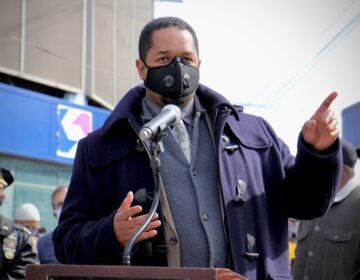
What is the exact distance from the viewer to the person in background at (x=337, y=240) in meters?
5.30

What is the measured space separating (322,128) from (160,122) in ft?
2.29

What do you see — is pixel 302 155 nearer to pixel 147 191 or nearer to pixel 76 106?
pixel 147 191

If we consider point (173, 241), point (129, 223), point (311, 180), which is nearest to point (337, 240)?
point (311, 180)

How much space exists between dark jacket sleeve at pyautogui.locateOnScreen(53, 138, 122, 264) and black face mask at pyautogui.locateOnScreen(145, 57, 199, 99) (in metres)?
0.45

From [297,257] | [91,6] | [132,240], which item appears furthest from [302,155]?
[91,6]

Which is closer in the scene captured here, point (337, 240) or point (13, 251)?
point (337, 240)

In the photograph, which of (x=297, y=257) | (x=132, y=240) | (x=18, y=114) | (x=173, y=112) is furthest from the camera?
(x=18, y=114)

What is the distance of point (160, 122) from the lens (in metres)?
2.91

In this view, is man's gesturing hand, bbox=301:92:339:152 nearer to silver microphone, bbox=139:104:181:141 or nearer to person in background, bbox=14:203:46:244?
silver microphone, bbox=139:104:181:141

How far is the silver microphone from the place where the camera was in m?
2.85

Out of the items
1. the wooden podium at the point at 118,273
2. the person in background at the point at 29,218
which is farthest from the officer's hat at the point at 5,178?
the wooden podium at the point at 118,273

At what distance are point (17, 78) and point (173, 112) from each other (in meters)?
14.9

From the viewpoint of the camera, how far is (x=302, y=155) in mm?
3334

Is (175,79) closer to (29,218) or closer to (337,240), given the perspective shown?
(337,240)
